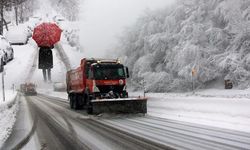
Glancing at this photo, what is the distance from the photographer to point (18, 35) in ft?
310

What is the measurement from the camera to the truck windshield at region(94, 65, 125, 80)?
2056 centimetres

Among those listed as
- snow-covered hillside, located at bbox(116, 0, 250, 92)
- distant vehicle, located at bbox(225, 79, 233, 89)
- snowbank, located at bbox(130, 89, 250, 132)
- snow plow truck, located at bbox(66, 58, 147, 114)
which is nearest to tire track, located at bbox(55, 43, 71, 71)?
snow-covered hillside, located at bbox(116, 0, 250, 92)

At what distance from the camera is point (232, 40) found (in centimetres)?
3419

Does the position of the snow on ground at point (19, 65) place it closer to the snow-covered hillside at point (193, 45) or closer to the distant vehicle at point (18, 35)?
the distant vehicle at point (18, 35)

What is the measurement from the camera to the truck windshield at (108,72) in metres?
20.6

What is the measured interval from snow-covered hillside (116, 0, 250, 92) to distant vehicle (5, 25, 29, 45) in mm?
55777

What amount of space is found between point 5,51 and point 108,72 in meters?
64.2

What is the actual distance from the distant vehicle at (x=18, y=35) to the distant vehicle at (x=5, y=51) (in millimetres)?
7277

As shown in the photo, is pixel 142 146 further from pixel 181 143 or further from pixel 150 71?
pixel 150 71

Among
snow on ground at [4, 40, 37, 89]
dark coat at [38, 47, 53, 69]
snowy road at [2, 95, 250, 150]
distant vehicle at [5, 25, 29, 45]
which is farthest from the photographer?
distant vehicle at [5, 25, 29, 45]

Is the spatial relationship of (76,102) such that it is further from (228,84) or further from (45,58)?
(45,58)

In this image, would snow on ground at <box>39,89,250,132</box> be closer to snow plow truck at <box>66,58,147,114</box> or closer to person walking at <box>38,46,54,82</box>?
snow plow truck at <box>66,58,147,114</box>

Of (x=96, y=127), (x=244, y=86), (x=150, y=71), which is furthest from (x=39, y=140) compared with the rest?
(x=150, y=71)

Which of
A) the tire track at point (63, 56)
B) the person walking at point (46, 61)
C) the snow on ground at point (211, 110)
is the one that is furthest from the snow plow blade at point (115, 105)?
the person walking at point (46, 61)
